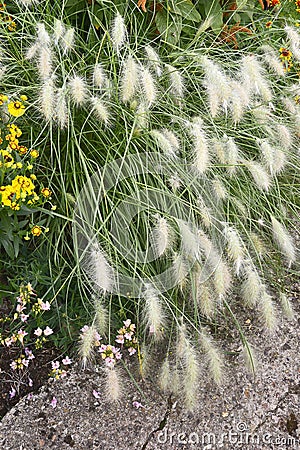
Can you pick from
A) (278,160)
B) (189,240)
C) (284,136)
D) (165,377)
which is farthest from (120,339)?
(284,136)

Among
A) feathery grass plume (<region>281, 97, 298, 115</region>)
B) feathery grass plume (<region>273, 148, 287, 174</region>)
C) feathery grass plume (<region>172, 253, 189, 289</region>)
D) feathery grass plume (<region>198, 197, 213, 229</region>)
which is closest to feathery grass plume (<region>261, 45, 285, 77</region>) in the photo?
feathery grass plume (<region>281, 97, 298, 115</region>)

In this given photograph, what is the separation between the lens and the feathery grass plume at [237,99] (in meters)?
2.14

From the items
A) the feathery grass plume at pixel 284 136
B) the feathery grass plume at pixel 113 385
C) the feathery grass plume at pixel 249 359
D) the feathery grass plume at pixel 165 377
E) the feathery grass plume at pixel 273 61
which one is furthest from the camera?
the feathery grass plume at pixel 273 61

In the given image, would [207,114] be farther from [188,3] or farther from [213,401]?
[213,401]

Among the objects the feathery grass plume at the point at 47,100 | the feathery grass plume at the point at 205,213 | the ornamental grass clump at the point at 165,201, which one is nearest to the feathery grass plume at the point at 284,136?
the ornamental grass clump at the point at 165,201

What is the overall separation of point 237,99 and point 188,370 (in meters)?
0.99

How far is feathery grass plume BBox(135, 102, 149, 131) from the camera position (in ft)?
7.18

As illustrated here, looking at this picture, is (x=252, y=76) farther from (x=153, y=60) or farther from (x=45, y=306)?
(x=45, y=306)

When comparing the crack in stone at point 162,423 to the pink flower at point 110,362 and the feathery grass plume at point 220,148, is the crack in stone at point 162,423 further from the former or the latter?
the feathery grass plume at point 220,148

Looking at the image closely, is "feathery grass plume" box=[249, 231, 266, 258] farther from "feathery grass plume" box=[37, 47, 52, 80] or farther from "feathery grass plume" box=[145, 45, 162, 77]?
"feathery grass plume" box=[37, 47, 52, 80]

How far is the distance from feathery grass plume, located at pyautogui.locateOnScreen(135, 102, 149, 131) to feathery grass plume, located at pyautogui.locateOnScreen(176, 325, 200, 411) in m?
0.77

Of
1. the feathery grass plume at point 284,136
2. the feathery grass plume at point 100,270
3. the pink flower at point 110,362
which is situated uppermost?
the feathery grass plume at point 284,136

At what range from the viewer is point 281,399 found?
2.04m

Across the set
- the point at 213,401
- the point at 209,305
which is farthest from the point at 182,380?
the point at 209,305
